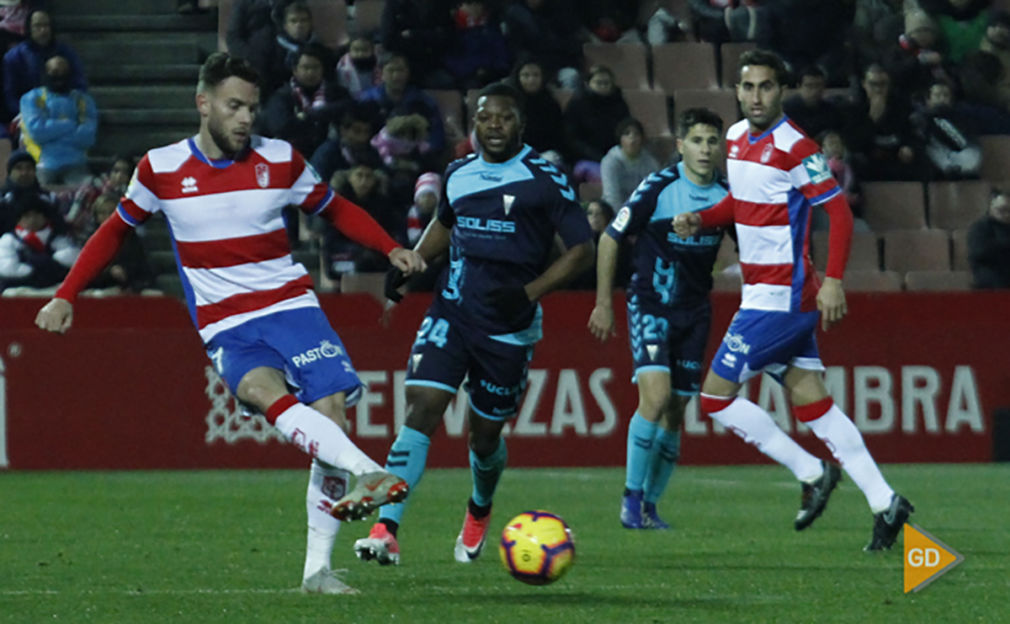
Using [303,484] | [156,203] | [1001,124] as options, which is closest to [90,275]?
[156,203]

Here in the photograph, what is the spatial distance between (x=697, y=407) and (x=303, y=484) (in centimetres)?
319

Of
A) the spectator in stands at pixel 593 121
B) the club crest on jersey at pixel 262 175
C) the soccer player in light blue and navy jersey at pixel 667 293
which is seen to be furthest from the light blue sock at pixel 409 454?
the spectator in stands at pixel 593 121

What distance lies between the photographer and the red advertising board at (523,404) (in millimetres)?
14398

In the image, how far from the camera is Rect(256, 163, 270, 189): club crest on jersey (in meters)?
7.25

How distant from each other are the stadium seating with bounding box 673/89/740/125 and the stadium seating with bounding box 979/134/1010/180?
239cm

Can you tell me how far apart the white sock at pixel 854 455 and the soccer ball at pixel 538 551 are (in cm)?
218

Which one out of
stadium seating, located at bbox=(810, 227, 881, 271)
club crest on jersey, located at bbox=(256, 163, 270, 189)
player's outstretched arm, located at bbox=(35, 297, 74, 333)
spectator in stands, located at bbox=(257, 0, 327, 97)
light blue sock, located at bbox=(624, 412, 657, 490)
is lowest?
stadium seating, located at bbox=(810, 227, 881, 271)

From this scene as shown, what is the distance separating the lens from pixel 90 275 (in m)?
7.43

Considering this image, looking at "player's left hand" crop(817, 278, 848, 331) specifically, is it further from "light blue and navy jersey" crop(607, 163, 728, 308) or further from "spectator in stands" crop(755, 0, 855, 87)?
"spectator in stands" crop(755, 0, 855, 87)

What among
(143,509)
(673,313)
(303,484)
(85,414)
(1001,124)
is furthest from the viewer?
(1001,124)

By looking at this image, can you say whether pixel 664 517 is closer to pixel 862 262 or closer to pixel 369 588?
pixel 369 588

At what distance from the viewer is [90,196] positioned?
52.2 ft

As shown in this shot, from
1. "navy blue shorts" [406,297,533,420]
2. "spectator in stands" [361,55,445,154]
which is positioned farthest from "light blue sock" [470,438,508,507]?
"spectator in stands" [361,55,445,154]

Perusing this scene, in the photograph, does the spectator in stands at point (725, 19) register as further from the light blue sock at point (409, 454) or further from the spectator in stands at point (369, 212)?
the light blue sock at point (409, 454)
